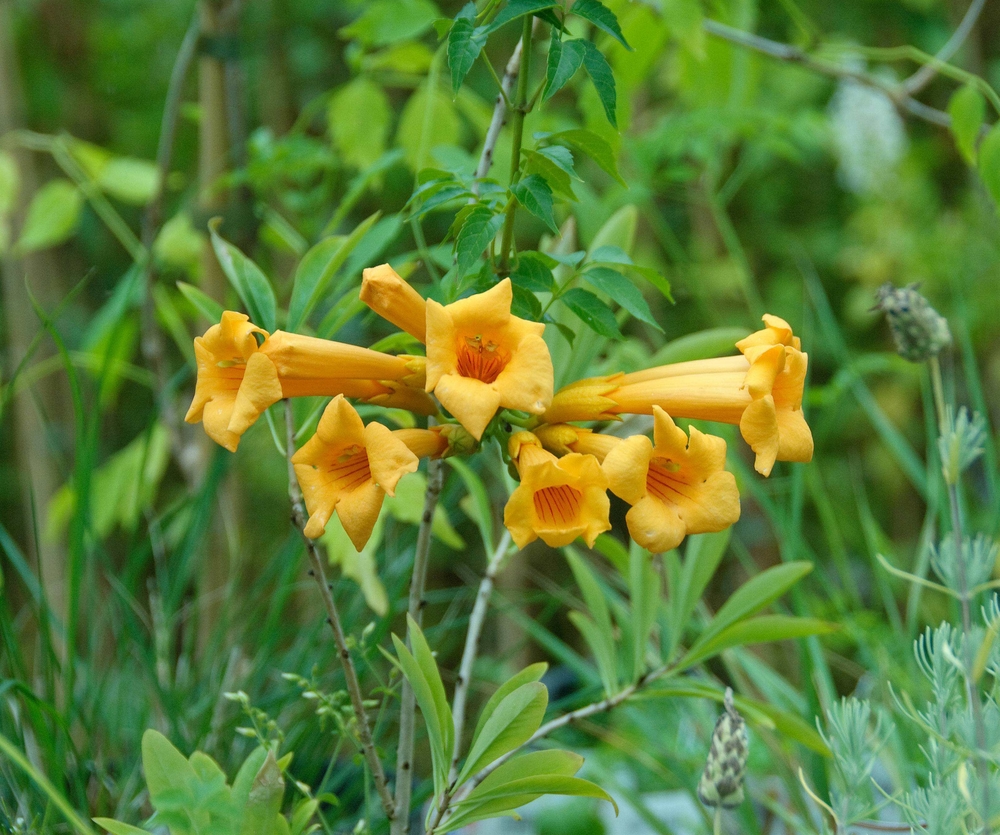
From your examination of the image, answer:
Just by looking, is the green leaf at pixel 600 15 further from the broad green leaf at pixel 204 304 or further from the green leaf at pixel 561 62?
the broad green leaf at pixel 204 304

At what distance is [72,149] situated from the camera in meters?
1.13

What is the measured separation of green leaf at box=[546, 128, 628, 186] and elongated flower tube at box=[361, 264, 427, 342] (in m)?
0.12

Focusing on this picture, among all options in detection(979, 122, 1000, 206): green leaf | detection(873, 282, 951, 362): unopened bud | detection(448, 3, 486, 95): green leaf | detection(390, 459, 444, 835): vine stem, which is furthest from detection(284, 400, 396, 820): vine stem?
detection(979, 122, 1000, 206): green leaf

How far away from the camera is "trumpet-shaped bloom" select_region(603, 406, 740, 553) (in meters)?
0.42

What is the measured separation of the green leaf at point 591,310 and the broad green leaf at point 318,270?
141mm

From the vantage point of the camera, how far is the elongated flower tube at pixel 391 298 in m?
0.46

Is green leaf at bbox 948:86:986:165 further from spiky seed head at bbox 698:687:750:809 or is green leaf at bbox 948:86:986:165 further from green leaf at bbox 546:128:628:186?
spiky seed head at bbox 698:687:750:809

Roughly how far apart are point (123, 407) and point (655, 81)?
7.89 ft

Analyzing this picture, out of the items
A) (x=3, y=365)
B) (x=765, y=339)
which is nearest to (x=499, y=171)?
(x=765, y=339)

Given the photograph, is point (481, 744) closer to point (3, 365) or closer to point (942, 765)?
point (942, 765)

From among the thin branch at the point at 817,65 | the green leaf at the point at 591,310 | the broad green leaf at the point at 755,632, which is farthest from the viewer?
the thin branch at the point at 817,65

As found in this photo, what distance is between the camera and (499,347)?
453mm

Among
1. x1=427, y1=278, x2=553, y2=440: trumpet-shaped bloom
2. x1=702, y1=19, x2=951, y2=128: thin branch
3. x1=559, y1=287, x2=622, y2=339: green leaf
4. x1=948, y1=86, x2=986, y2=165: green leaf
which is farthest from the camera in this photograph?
x1=702, y1=19, x2=951, y2=128: thin branch

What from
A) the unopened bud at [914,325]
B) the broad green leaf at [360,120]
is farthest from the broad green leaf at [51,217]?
the unopened bud at [914,325]
